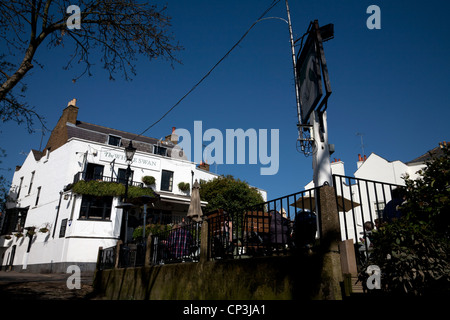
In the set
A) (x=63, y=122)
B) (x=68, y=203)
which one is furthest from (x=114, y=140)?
(x=68, y=203)

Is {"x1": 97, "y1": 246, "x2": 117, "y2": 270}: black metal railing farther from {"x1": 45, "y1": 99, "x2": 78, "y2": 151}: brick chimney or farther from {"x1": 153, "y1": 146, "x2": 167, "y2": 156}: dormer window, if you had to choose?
{"x1": 153, "y1": 146, "x2": 167, "y2": 156}: dormer window

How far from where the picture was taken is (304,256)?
4.08 metres

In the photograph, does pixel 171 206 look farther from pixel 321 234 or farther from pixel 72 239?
pixel 321 234

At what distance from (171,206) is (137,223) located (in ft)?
13.6

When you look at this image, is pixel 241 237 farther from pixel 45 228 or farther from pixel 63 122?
pixel 63 122

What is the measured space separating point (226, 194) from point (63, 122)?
18005 mm

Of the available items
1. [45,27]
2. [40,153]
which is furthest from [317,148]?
[40,153]

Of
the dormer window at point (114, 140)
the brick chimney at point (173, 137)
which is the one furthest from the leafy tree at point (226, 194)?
the dormer window at point (114, 140)

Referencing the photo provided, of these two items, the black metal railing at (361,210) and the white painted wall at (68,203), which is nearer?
the black metal railing at (361,210)

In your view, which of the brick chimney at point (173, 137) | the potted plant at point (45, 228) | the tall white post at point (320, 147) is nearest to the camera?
the tall white post at point (320, 147)

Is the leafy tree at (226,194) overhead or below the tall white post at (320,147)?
overhead

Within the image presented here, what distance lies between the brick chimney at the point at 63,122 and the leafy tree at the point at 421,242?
98.3 feet

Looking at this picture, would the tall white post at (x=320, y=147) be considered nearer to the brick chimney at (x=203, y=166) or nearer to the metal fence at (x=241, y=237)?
the metal fence at (x=241, y=237)

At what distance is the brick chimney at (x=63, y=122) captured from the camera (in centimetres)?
2868
